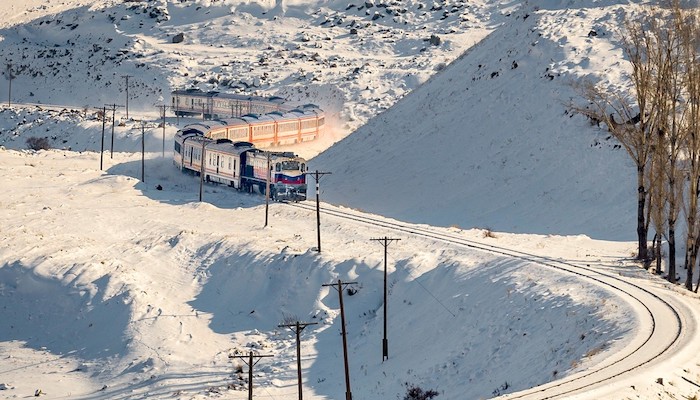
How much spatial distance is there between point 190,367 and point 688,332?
21.6m

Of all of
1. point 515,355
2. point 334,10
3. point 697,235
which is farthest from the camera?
point 334,10

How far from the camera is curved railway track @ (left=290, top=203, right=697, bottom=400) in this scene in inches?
1156

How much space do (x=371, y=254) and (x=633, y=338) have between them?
70.5ft

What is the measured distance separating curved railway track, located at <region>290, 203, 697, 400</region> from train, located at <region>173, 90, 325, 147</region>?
43029mm

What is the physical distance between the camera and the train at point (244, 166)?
70812 mm

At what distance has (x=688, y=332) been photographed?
35188 mm

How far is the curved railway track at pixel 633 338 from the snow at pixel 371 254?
0.87ft

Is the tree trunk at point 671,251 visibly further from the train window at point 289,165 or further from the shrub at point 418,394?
the train window at point 289,165

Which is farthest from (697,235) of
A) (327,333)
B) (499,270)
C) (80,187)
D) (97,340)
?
(80,187)

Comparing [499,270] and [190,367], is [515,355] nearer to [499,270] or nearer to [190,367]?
[499,270]

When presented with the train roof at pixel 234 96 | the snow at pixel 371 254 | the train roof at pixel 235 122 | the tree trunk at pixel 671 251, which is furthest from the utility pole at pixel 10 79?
the tree trunk at pixel 671 251

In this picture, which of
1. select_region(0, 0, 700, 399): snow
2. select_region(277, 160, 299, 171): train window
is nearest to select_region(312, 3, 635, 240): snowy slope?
select_region(0, 0, 700, 399): snow

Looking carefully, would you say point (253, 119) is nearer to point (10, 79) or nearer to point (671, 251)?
point (10, 79)

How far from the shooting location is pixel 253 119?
94.6 meters
